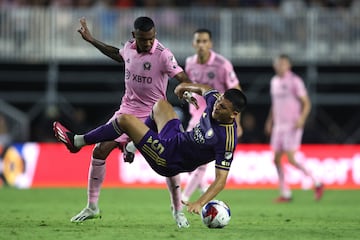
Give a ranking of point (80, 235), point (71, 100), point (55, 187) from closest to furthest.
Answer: point (80, 235)
point (55, 187)
point (71, 100)

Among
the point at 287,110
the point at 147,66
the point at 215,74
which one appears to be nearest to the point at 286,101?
the point at 287,110

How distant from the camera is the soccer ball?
10703 mm

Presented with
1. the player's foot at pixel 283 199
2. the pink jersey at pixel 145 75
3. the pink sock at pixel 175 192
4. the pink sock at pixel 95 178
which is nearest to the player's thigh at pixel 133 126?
the pink jersey at pixel 145 75

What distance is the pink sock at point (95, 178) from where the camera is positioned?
12164mm

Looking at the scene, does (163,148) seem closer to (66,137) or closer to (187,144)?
(187,144)

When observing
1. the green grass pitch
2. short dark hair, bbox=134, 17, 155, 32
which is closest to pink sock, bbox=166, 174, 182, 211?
the green grass pitch

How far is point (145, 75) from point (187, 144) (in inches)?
48.3

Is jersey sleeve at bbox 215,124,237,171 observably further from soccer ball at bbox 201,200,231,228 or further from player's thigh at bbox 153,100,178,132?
player's thigh at bbox 153,100,178,132

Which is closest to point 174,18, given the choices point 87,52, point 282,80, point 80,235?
point 87,52

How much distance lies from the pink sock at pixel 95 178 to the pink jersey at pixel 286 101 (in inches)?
286

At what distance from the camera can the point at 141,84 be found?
11.9m

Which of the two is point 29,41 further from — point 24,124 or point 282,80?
point 282,80

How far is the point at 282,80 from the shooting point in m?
18.8

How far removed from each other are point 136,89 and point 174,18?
12.2 m
